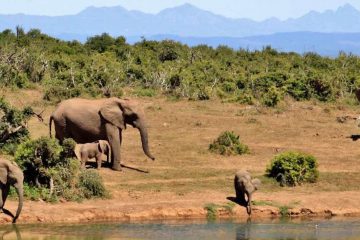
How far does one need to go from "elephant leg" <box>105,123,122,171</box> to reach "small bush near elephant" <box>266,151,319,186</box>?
14.2ft

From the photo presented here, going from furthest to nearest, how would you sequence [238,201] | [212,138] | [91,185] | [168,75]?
[168,75] → [212,138] → [238,201] → [91,185]

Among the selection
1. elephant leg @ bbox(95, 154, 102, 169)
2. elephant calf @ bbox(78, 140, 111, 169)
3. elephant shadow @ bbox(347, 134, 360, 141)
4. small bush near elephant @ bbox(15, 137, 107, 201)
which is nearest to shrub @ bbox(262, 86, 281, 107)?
elephant shadow @ bbox(347, 134, 360, 141)

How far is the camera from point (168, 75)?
48.7m

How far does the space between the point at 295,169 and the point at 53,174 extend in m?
6.74

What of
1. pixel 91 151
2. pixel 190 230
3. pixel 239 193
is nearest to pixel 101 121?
pixel 91 151

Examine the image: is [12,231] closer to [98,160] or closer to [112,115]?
[98,160]

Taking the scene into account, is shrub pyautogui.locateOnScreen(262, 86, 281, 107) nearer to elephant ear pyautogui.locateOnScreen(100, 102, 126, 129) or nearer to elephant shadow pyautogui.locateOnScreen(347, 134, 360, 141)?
elephant shadow pyautogui.locateOnScreen(347, 134, 360, 141)

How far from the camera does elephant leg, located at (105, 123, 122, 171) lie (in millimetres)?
28203

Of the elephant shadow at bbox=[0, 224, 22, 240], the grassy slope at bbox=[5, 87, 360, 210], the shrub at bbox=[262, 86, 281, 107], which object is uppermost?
the shrub at bbox=[262, 86, 281, 107]

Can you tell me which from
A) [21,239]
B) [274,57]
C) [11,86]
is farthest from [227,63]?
[21,239]

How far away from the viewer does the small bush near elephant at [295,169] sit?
2736cm

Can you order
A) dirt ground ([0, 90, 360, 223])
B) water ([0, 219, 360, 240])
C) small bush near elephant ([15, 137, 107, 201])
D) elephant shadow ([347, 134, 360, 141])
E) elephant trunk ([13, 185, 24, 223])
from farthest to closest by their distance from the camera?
elephant shadow ([347, 134, 360, 141])
small bush near elephant ([15, 137, 107, 201])
dirt ground ([0, 90, 360, 223])
elephant trunk ([13, 185, 24, 223])
water ([0, 219, 360, 240])

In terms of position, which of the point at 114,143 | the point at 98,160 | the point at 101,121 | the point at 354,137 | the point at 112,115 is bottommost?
the point at 98,160

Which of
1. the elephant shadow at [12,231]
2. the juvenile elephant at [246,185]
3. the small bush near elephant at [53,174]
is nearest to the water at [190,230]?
the elephant shadow at [12,231]
